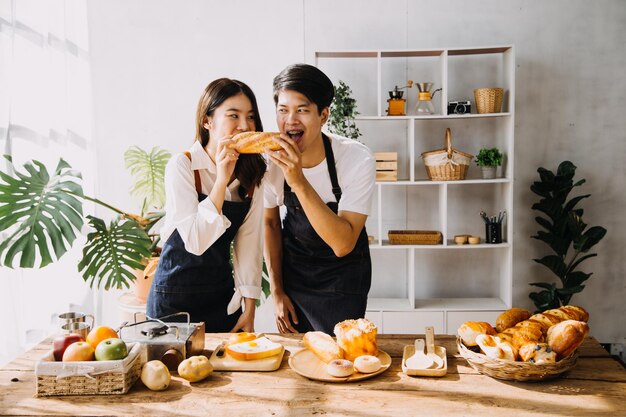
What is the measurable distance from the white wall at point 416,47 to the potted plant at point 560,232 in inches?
12.6

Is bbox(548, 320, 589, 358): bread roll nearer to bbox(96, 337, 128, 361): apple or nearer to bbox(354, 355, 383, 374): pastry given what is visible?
bbox(354, 355, 383, 374): pastry

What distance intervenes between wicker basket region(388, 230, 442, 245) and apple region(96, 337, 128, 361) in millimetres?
3022

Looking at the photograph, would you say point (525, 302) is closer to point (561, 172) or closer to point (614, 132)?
point (561, 172)

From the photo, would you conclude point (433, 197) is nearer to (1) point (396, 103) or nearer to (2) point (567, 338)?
(1) point (396, 103)

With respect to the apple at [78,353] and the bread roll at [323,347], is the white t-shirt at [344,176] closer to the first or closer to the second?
the bread roll at [323,347]

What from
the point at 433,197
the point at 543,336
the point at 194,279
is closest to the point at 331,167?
the point at 194,279

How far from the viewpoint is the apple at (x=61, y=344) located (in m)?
1.72

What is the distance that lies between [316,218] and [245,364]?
2.27ft

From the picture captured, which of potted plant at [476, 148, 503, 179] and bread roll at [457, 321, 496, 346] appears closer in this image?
bread roll at [457, 321, 496, 346]

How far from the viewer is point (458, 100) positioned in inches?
184

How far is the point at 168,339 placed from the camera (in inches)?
73.9

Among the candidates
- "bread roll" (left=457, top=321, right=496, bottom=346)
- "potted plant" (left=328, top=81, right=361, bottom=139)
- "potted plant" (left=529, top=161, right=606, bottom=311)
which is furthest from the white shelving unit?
"bread roll" (left=457, top=321, right=496, bottom=346)

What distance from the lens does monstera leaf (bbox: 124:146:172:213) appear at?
172 inches

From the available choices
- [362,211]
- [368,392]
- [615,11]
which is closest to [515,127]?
[615,11]
